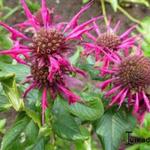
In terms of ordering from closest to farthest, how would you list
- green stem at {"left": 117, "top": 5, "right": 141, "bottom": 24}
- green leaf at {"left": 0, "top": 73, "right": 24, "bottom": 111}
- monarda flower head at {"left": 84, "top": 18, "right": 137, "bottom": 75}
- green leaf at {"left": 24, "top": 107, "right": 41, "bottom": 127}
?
green leaf at {"left": 0, "top": 73, "right": 24, "bottom": 111} → green leaf at {"left": 24, "top": 107, "right": 41, "bottom": 127} → monarda flower head at {"left": 84, "top": 18, "right": 137, "bottom": 75} → green stem at {"left": 117, "top": 5, "right": 141, "bottom": 24}

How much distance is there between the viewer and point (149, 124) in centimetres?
176

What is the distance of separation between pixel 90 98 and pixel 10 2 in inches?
80.9

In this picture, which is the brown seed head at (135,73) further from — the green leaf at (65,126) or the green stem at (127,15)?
the green stem at (127,15)

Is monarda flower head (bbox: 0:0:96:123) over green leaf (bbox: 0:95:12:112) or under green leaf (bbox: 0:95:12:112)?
→ over

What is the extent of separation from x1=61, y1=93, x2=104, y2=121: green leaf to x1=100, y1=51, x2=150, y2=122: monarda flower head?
62mm

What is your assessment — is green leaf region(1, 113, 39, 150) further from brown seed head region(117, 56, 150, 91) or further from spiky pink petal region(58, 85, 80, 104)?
brown seed head region(117, 56, 150, 91)

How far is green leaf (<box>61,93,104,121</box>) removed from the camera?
1.11m

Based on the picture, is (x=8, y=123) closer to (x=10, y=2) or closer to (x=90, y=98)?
(x=10, y=2)

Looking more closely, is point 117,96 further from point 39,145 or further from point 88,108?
point 39,145

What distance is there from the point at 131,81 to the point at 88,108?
0.15m

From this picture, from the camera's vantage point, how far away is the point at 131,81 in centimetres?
117

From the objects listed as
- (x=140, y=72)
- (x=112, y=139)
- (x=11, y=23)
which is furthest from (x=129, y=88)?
(x=11, y=23)

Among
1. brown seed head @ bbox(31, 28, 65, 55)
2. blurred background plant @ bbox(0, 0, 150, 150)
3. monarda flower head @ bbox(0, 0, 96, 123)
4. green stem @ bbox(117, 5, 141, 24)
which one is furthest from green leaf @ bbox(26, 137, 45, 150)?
green stem @ bbox(117, 5, 141, 24)

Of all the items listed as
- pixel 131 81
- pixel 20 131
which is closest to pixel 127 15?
pixel 131 81
